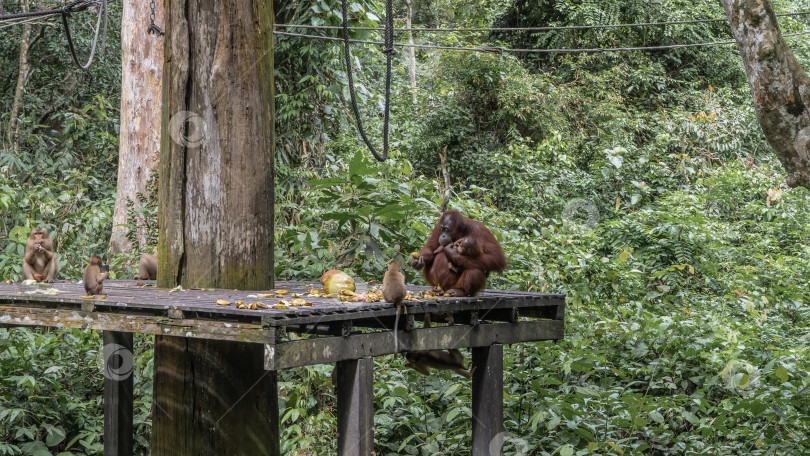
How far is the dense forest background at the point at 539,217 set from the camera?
4.86 metres

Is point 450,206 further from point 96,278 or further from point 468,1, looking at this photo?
point 468,1

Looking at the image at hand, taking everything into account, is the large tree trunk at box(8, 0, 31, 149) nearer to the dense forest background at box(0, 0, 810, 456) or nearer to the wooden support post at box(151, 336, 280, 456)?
the dense forest background at box(0, 0, 810, 456)

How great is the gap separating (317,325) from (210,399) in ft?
1.86

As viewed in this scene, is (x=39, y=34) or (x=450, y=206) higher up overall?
(x=39, y=34)

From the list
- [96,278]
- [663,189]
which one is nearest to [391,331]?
[96,278]

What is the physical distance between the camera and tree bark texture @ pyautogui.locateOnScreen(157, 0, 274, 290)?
3635 mm

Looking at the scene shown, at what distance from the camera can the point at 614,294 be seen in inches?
261

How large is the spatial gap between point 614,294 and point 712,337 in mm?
1324

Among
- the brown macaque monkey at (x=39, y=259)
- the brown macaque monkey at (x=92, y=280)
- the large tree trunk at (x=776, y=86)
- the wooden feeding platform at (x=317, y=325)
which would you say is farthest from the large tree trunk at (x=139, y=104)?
the large tree trunk at (x=776, y=86)

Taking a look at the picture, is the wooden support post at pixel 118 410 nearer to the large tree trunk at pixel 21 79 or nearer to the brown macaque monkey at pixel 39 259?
the brown macaque monkey at pixel 39 259

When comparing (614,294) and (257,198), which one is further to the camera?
(614,294)

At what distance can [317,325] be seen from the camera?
327 centimetres

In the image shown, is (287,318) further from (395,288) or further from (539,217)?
(539,217)

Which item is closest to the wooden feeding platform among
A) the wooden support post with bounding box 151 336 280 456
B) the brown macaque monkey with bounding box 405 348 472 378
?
the brown macaque monkey with bounding box 405 348 472 378
